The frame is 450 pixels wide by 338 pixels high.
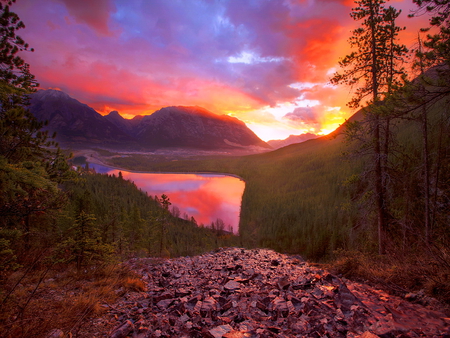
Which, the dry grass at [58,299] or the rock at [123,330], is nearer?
the dry grass at [58,299]

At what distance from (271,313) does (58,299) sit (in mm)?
5703

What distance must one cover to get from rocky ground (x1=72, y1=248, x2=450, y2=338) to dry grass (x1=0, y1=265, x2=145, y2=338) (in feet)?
1.28

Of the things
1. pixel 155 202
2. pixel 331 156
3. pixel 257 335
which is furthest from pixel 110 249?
pixel 331 156

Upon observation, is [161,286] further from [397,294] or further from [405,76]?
[405,76]

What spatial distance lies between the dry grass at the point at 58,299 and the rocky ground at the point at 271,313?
39cm

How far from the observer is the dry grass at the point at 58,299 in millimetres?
3890

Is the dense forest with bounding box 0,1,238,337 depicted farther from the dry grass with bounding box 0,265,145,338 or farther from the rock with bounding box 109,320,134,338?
the rock with bounding box 109,320,134,338

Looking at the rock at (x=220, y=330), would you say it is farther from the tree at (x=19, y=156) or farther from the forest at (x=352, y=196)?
the tree at (x=19, y=156)

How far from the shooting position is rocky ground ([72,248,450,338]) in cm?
400

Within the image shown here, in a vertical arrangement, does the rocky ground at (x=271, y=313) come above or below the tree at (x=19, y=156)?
below

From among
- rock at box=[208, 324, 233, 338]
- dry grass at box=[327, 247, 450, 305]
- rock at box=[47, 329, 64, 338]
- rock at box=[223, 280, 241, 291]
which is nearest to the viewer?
rock at box=[47, 329, 64, 338]

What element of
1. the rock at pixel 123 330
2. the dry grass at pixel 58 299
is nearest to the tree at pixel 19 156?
the dry grass at pixel 58 299

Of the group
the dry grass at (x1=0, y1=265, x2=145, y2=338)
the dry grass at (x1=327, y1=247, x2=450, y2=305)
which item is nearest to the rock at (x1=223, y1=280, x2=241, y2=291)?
the dry grass at (x1=0, y1=265, x2=145, y2=338)

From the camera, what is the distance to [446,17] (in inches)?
316
